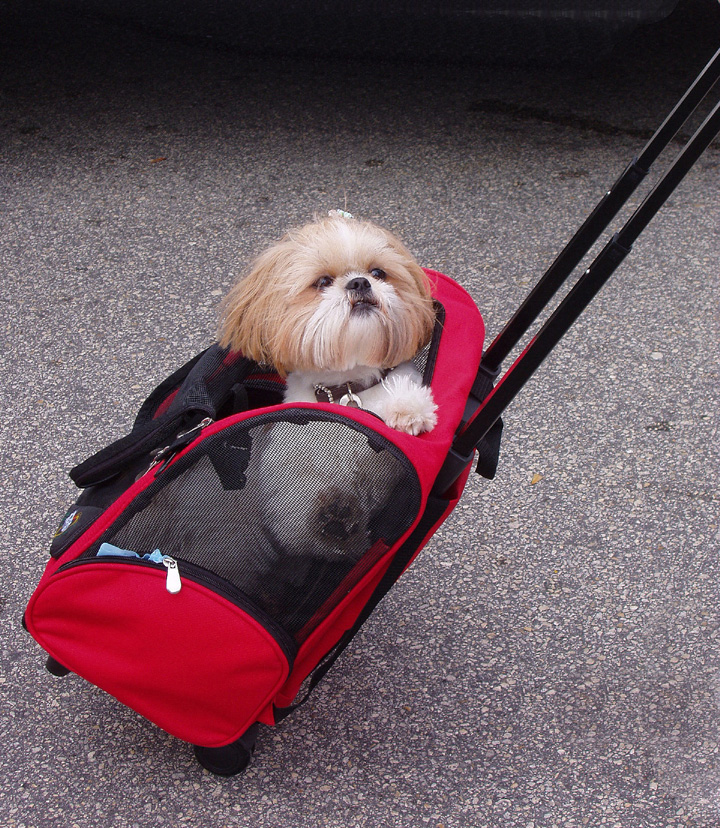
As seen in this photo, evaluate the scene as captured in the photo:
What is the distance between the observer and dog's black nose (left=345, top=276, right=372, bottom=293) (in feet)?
4.89

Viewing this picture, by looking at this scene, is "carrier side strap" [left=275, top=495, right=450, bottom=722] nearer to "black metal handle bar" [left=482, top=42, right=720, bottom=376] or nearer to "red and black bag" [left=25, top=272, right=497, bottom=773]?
"red and black bag" [left=25, top=272, right=497, bottom=773]

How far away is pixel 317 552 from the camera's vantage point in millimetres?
1280

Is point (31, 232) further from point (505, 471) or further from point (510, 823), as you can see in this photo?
point (510, 823)

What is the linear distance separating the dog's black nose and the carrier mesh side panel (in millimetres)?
318

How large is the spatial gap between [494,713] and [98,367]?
1633mm

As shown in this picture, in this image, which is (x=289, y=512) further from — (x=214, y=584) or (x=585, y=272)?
(x=585, y=272)

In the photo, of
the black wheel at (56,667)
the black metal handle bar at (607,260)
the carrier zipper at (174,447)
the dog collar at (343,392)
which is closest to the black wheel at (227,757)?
the black wheel at (56,667)

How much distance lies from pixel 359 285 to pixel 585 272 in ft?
→ 1.44

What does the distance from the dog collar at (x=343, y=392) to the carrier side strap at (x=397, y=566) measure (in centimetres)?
28

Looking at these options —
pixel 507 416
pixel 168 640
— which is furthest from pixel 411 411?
pixel 507 416

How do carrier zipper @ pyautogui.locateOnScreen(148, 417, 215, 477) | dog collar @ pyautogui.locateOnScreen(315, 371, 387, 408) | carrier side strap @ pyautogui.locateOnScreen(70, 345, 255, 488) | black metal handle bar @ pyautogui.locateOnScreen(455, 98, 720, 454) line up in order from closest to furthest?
1. black metal handle bar @ pyautogui.locateOnScreen(455, 98, 720, 454)
2. carrier zipper @ pyautogui.locateOnScreen(148, 417, 215, 477)
3. carrier side strap @ pyautogui.locateOnScreen(70, 345, 255, 488)
4. dog collar @ pyautogui.locateOnScreen(315, 371, 387, 408)

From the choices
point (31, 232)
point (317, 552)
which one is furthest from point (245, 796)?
point (31, 232)

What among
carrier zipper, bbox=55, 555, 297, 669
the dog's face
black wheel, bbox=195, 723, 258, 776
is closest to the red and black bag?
carrier zipper, bbox=55, 555, 297, 669

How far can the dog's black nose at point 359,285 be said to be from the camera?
149cm
